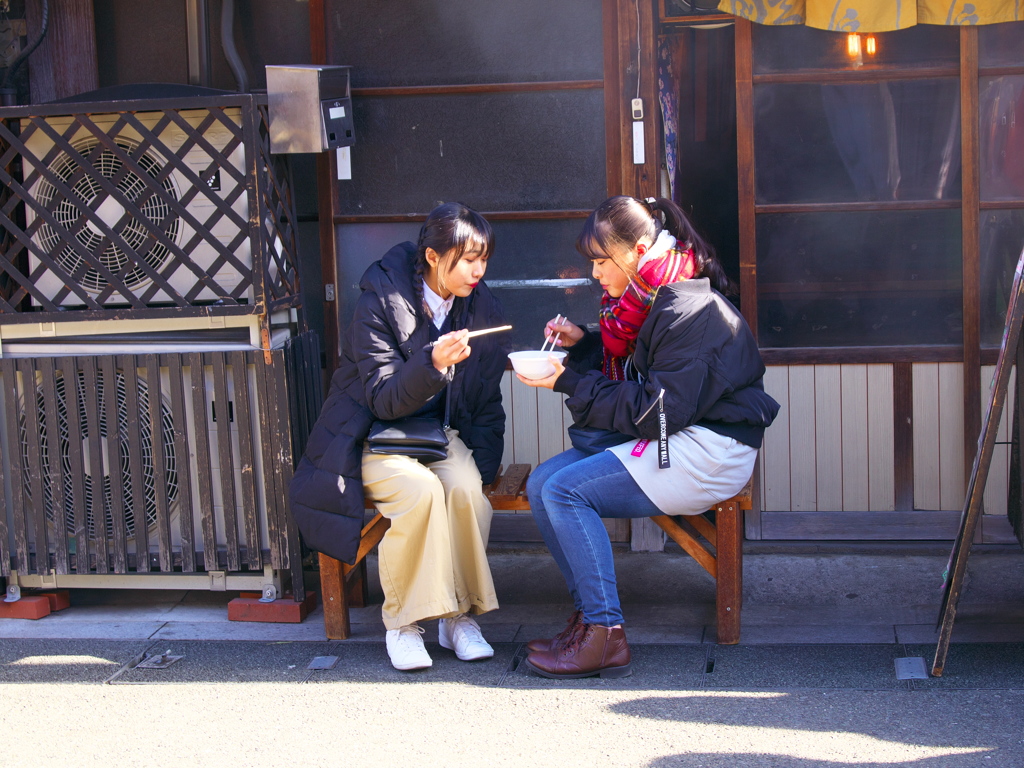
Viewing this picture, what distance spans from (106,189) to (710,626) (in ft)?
9.56

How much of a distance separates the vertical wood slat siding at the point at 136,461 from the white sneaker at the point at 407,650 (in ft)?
3.93

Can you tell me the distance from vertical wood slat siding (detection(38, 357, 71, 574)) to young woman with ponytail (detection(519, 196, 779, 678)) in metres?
2.03

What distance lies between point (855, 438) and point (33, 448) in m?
3.55

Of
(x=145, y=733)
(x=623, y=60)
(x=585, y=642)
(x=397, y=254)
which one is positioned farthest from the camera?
(x=623, y=60)

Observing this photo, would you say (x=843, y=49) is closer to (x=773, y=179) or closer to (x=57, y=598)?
(x=773, y=179)

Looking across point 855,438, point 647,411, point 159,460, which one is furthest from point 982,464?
point 159,460

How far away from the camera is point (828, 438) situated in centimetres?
455

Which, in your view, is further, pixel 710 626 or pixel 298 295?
pixel 298 295

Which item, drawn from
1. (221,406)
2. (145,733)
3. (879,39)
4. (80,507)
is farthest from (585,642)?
(879,39)

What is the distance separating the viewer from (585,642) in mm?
3410

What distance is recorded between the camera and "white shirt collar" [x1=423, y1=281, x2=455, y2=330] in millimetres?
3793

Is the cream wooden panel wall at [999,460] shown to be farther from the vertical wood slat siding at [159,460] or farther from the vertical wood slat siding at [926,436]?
the vertical wood slat siding at [159,460]

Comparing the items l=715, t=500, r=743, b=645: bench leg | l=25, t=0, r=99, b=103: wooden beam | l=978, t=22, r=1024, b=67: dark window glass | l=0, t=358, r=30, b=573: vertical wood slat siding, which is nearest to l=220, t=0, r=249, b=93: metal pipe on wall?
l=25, t=0, r=99, b=103: wooden beam

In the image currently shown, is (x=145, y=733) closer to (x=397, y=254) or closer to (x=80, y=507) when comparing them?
(x=80, y=507)
